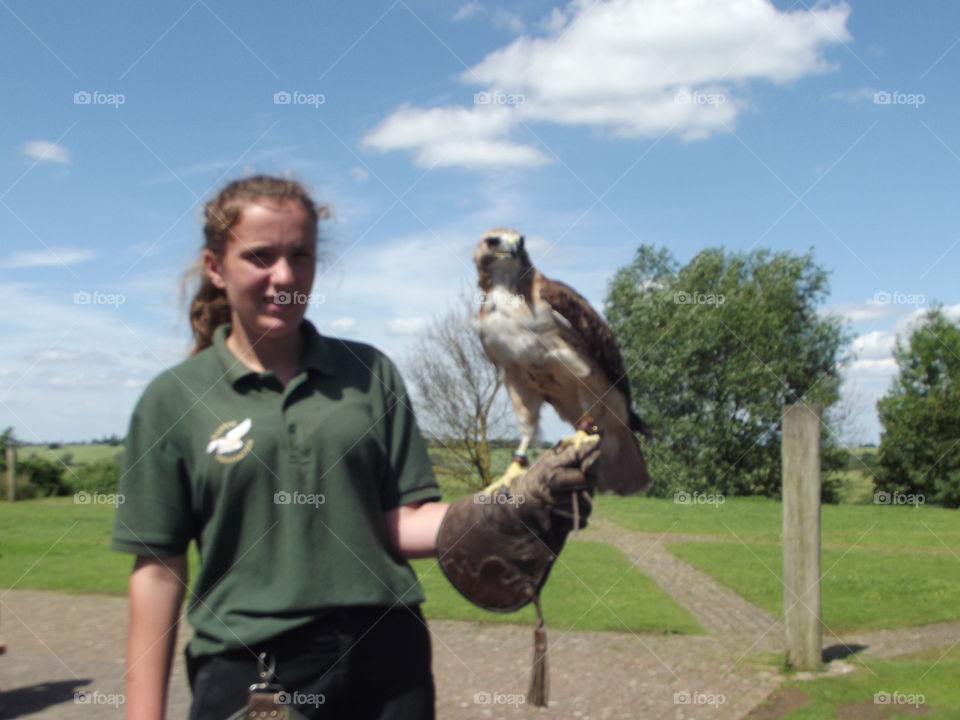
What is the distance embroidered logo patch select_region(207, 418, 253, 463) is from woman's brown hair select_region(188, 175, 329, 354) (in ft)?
1.22

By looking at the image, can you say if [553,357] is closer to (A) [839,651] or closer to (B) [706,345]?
(B) [706,345]

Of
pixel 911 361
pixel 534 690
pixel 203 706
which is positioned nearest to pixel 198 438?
pixel 203 706

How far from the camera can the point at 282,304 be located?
1.86 metres

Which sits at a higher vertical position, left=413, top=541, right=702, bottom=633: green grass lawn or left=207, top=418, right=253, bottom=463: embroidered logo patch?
left=207, top=418, right=253, bottom=463: embroidered logo patch

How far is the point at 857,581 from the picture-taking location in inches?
390

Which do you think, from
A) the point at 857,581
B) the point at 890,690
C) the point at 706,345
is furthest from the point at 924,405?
the point at 706,345

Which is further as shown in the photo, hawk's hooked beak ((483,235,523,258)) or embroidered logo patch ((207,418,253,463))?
hawk's hooked beak ((483,235,523,258))

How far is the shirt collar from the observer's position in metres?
1.94

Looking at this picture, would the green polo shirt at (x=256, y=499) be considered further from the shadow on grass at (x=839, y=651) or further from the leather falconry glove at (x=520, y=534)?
the shadow on grass at (x=839, y=651)

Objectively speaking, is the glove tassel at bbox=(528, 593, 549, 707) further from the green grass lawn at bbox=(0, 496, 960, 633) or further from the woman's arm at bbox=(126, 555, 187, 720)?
the green grass lawn at bbox=(0, 496, 960, 633)

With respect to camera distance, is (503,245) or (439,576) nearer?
(503,245)

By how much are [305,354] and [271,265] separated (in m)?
0.25

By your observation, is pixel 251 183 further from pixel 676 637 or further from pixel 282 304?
pixel 676 637

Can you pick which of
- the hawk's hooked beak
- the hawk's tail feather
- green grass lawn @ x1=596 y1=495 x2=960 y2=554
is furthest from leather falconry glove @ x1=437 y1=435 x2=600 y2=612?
green grass lawn @ x1=596 y1=495 x2=960 y2=554
